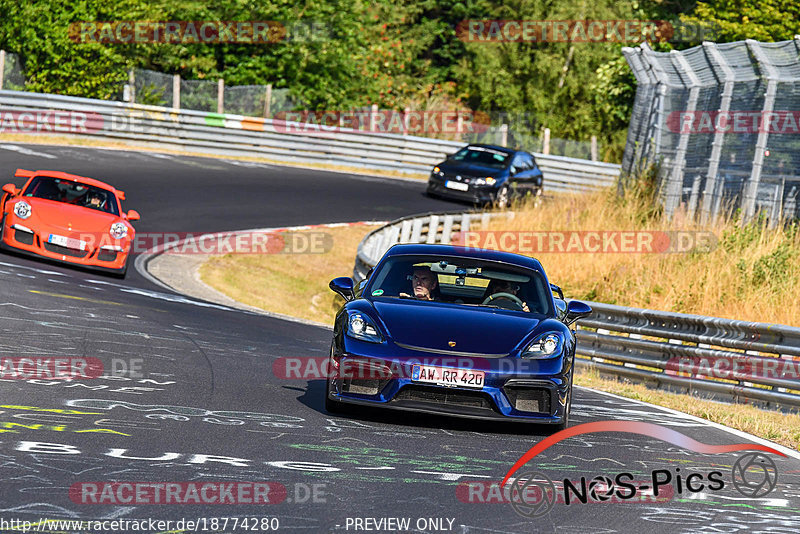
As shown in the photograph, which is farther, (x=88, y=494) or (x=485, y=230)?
(x=485, y=230)

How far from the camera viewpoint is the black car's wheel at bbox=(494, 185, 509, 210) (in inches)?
1219

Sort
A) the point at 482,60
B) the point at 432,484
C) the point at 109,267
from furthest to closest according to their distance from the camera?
the point at 482,60, the point at 109,267, the point at 432,484

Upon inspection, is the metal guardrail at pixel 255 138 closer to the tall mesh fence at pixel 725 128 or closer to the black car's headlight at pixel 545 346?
the tall mesh fence at pixel 725 128

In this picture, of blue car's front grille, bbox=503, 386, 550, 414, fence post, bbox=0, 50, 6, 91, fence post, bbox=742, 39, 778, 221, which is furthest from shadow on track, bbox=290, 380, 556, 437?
fence post, bbox=0, 50, 6, 91

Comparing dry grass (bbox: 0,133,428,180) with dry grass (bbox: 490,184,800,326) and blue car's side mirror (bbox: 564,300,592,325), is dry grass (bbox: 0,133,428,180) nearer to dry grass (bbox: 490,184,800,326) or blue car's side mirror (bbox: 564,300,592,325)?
dry grass (bbox: 490,184,800,326)

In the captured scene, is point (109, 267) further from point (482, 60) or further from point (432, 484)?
point (482, 60)

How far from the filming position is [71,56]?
126 feet

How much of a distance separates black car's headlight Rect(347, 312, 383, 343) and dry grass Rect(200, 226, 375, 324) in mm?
11209

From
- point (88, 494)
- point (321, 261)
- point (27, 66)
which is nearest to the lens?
point (88, 494)

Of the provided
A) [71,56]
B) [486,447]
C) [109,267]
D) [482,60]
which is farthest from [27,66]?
[486,447]

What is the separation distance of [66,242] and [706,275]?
9.04 meters

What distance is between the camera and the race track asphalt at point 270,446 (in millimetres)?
5938

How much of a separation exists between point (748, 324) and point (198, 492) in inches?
330

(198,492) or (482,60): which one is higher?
(482,60)
